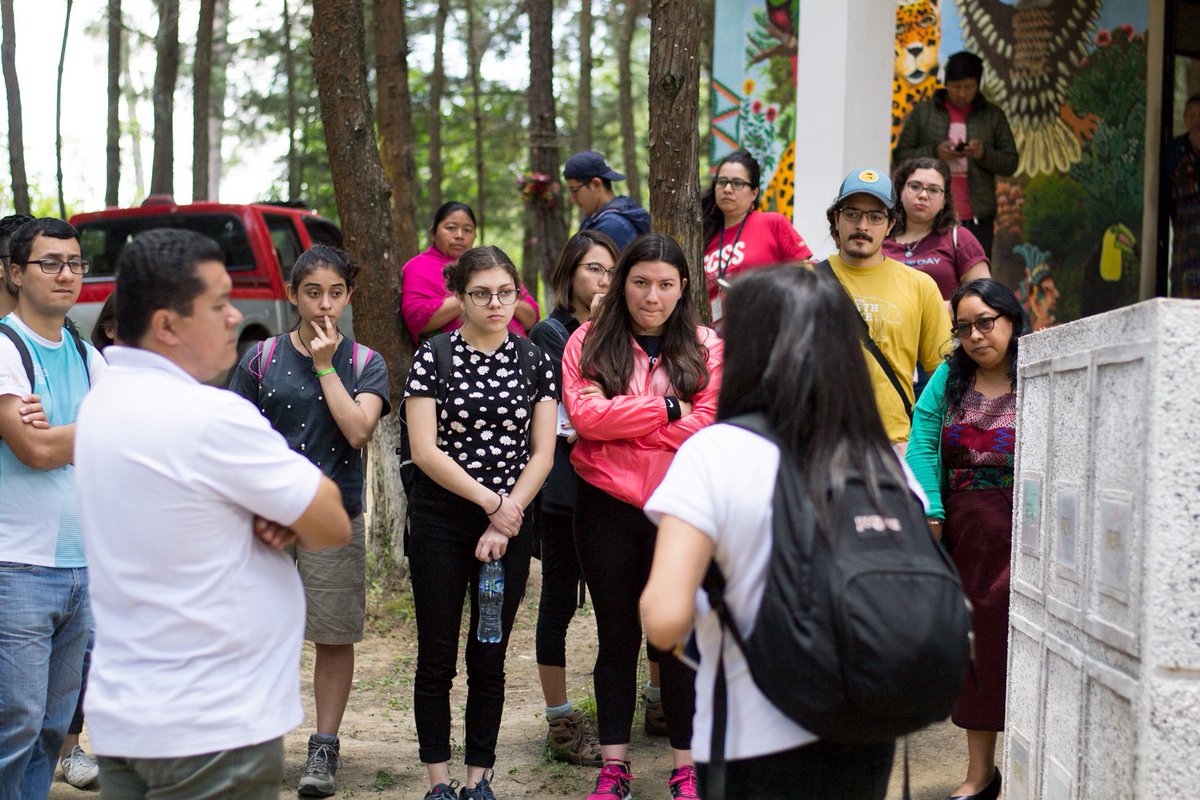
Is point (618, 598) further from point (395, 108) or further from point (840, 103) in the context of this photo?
point (395, 108)

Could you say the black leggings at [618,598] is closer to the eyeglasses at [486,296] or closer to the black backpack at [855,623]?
the eyeglasses at [486,296]

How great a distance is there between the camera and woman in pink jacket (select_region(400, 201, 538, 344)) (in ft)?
23.0

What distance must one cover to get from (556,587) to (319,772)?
127 centimetres

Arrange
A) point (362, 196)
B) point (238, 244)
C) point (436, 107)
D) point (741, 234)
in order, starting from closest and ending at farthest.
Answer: point (741, 234) < point (362, 196) < point (238, 244) < point (436, 107)

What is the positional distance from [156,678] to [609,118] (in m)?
27.5

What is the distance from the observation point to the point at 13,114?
13.1m

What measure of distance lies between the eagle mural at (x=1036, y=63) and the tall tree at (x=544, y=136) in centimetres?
430

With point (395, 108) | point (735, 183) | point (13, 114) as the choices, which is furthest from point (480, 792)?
point (13, 114)

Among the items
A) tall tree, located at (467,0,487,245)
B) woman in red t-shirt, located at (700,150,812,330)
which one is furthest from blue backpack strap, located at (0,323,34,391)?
tall tree, located at (467,0,487,245)

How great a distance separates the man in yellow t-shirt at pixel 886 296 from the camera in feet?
18.2

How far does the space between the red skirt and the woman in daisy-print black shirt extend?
5.54ft

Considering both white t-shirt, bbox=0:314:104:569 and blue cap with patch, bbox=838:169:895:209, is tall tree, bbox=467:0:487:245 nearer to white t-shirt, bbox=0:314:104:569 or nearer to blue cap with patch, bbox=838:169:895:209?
blue cap with patch, bbox=838:169:895:209

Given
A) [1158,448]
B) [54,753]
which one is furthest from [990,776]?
[54,753]

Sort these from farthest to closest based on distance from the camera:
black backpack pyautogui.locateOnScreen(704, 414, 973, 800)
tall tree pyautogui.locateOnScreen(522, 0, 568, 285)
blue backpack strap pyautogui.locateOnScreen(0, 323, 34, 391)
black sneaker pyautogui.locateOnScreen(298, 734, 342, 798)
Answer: tall tree pyautogui.locateOnScreen(522, 0, 568, 285) → black sneaker pyautogui.locateOnScreen(298, 734, 342, 798) → blue backpack strap pyautogui.locateOnScreen(0, 323, 34, 391) → black backpack pyautogui.locateOnScreen(704, 414, 973, 800)
